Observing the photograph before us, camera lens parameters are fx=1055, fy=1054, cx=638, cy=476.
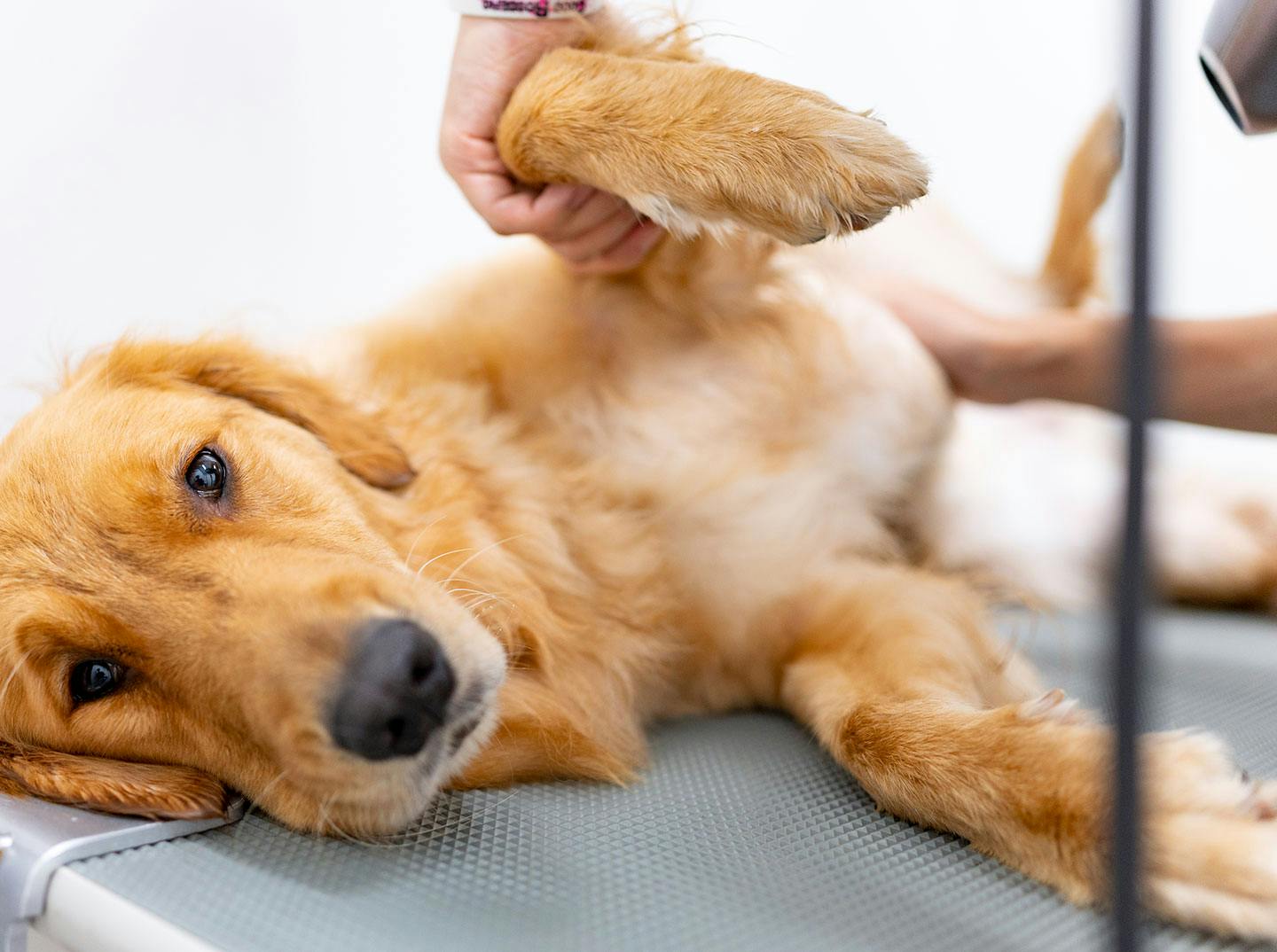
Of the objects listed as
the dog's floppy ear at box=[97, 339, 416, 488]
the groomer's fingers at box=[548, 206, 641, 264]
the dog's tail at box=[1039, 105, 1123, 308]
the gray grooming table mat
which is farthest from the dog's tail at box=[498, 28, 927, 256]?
the dog's tail at box=[1039, 105, 1123, 308]


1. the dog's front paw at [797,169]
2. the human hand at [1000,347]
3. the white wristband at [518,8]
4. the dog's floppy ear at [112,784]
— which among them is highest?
the white wristband at [518,8]

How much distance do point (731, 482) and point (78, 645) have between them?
0.95 metres

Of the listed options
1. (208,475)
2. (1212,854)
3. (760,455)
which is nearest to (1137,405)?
(1212,854)

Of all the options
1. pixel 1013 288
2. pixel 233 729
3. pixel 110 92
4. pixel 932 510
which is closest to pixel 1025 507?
pixel 932 510

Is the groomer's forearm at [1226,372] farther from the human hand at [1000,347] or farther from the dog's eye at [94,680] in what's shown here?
the dog's eye at [94,680]

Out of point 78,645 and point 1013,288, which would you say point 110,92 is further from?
point 1013,288

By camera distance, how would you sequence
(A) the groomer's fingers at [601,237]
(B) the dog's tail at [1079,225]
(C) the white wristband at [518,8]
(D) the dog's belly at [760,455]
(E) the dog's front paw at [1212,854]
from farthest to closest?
(B) the dog's tail at [1079,225]
(D) the dog's belly at [760,455]
(A) the groomer's fingers at [601,237]
(C) the white wristband at [518,8]
(E) the dog's front paw at [1212,854]

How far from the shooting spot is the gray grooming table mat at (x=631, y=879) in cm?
89

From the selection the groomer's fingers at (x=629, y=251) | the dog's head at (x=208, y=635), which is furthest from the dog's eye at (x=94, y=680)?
the groomer's fingers at (x=629, y=251)

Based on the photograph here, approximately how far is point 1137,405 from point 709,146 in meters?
0.81

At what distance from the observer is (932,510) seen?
2039mm

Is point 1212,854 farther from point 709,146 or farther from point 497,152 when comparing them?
point 497,152

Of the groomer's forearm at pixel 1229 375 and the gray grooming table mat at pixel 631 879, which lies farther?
the groomer's forearm at pixel 1229 375

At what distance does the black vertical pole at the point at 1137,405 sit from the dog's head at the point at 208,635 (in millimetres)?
651
